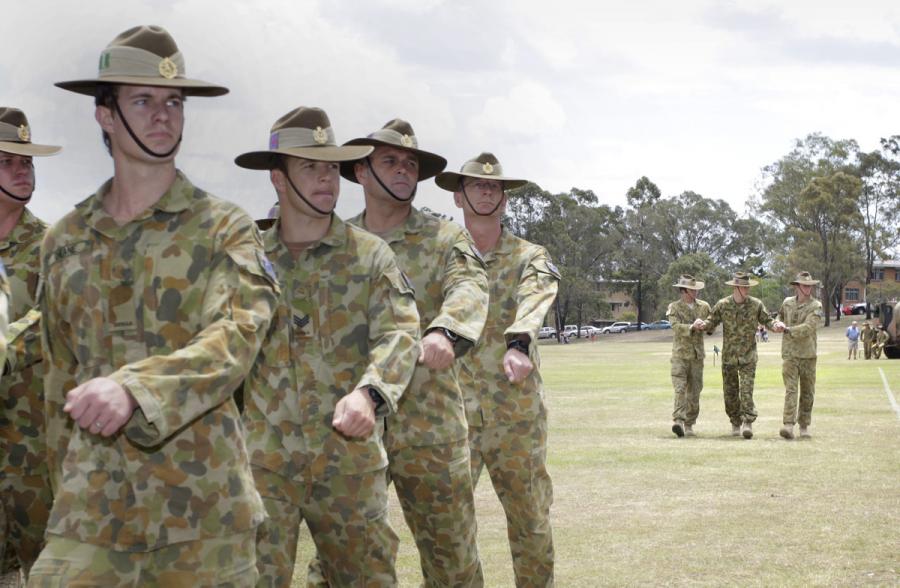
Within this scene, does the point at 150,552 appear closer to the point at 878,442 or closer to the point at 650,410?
the point at 878,442

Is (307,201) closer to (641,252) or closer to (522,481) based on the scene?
(522,481)

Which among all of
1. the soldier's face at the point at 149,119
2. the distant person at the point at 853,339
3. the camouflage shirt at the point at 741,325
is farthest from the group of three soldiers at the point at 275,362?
the distant person at the point at 853,339

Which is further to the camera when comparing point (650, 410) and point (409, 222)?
point (650, 410)

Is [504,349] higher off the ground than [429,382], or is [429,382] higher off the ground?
[504,349]

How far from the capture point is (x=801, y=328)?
19172mm

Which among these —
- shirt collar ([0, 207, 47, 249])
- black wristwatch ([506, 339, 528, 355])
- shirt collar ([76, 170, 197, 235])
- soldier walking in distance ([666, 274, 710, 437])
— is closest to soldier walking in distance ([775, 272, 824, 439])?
soldier walking in distance ([666, 274, 710, 437])

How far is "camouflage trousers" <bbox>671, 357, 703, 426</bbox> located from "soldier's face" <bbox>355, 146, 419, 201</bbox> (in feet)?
43.8

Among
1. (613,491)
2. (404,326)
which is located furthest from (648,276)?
(404,326)

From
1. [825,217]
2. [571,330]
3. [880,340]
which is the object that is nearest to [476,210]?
[880,340]

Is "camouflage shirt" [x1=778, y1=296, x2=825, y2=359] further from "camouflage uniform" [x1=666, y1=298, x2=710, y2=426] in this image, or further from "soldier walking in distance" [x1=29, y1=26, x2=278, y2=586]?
"soldier walking in distance" [x1=29, y1=26, x2=278, y2=586]

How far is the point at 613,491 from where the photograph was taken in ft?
43.8

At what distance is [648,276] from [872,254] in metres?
19.4

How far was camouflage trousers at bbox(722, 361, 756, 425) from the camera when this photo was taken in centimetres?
1919

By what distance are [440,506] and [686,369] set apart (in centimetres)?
1388
